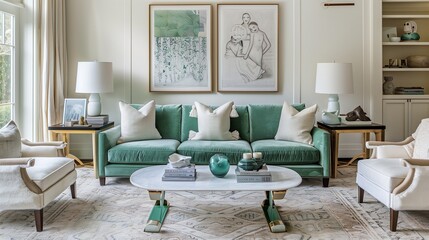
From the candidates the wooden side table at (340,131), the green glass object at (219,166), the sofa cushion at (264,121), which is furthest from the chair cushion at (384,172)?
the sofa cushion at (264,121)

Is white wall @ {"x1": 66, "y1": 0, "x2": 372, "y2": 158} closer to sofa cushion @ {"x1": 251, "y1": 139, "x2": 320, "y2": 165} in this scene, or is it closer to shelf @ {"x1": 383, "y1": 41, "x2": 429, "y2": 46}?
shelf @ {"x1": 383, "y1": 41, "x2": 429, "y2": 46}

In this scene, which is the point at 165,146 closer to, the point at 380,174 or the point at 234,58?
the point at 234,58

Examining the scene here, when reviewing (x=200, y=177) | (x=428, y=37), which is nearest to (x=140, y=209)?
(x=200, y=177)

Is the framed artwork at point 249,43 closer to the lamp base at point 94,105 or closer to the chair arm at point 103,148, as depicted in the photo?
the lamp base at point 94,105

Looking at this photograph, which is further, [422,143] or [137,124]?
[137,124]

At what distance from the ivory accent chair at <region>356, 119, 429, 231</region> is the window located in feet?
12.4

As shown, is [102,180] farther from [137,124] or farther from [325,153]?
[325,153]

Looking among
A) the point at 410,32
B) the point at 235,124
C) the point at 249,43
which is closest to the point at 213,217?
the point at 235,124

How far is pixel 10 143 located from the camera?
347cm

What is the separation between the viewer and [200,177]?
3385 millimetres

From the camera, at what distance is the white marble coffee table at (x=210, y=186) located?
3.09 metres

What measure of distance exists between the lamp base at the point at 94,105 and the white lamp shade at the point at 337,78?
2.79 meters

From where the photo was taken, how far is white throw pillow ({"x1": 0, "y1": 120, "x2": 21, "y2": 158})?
3.39 meters

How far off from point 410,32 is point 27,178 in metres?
5.06
